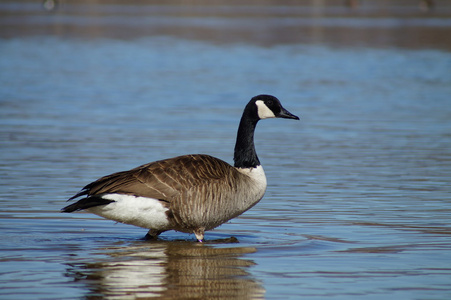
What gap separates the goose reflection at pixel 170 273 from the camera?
251 inches

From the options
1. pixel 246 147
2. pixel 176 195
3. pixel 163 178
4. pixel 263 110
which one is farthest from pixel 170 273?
pixel 263 110

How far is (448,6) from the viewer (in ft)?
295

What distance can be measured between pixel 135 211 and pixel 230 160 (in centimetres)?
468

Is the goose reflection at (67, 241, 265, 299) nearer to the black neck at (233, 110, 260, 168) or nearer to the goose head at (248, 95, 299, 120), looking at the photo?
the black neck at (233, 110, 260, 168)

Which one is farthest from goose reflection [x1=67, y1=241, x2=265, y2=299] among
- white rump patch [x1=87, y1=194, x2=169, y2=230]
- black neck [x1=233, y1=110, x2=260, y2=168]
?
black neck [x1=233, y1=110, x2=260, y2=168]

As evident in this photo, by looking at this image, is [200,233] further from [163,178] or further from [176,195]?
[163,178]

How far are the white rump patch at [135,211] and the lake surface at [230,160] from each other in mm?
305

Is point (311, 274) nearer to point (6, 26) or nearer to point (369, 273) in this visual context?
point (369, 273)

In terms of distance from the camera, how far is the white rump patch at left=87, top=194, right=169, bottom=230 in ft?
25.3

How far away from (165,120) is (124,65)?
43.2 feet

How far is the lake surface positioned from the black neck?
0.74 metres

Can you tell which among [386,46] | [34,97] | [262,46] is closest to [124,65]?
[34,97]

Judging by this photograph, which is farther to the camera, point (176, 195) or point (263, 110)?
point (263, 110)

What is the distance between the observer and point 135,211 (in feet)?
25.6
